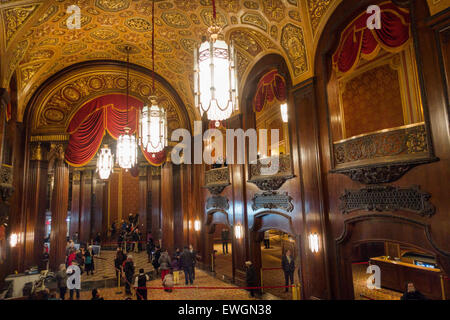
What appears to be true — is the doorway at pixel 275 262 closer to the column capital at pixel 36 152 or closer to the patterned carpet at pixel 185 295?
the patterned carpet at pixel 185 295

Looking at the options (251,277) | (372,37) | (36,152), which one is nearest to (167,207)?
(251,277)

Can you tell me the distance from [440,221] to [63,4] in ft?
31.9

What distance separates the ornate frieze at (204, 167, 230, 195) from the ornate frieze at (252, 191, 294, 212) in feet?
5.69

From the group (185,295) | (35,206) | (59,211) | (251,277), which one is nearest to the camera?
(251,277)

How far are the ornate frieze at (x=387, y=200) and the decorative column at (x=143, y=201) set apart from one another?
12.5 metres

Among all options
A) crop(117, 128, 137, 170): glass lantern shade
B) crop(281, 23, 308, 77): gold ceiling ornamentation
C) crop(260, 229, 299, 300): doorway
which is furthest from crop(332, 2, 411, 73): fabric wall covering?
crop(117, 128, 137, 170): glass lantern shade

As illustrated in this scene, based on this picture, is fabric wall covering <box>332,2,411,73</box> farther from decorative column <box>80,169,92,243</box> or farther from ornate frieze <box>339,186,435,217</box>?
decorative column <box>80,169,92,243</box>

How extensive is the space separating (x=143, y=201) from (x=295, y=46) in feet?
40.5

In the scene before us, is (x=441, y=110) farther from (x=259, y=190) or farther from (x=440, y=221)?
(x=259, y=190)

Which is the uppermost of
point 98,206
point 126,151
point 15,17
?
point 15,17

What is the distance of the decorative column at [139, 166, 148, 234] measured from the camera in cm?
Answer: 1589

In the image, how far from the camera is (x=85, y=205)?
1678cm

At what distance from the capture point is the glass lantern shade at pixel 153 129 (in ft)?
20.7

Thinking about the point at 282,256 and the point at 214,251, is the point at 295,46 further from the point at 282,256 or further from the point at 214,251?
the point at 214,251
